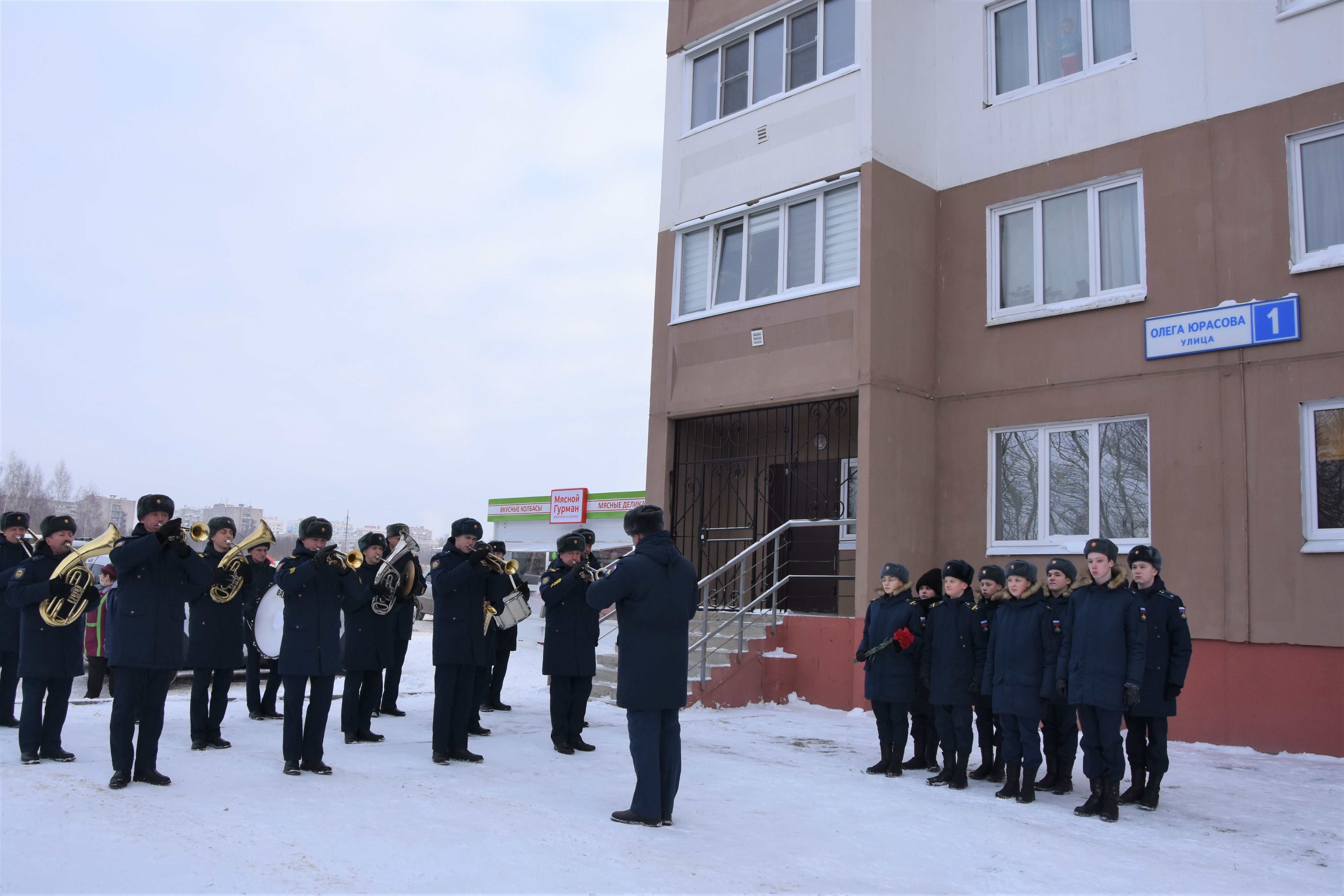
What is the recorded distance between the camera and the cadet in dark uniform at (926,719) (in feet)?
26.2

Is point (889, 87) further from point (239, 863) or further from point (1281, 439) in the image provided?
point (239, 863)

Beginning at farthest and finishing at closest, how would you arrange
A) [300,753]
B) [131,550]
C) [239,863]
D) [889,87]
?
[889,87] → [300,753] → [131,550] → [239,863]

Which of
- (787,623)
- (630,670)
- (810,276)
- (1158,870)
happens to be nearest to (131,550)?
(630,670)

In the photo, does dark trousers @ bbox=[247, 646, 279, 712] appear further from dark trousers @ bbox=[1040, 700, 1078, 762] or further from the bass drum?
dark trousers @ bbox=[1040, 700, 1078, 762]

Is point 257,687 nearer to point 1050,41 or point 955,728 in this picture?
point 955,728

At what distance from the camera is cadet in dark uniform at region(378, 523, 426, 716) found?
8.66 meters

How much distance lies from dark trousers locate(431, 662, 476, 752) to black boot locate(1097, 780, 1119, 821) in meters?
4.62

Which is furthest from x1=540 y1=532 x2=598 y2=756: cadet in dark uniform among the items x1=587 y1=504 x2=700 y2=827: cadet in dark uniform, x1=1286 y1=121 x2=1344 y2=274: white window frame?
x1=1286 y1=121 x2=1344 y2=274: white window frame

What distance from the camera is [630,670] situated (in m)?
5.61

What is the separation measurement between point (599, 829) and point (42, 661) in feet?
14.8

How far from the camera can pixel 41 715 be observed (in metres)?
7.12

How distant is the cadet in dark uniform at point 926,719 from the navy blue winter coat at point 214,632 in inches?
228

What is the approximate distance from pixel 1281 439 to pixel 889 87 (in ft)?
21.0

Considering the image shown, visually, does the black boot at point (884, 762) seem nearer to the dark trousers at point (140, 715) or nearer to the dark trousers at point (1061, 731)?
the dark trousers at point (1061, 731)
